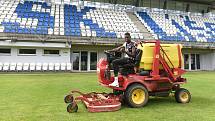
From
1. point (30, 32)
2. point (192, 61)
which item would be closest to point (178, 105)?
point (30, 32)

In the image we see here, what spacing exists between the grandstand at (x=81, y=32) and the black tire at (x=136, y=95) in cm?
1896

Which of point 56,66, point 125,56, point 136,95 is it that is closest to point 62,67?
point 56,66

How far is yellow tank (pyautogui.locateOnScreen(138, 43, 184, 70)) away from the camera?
8.29 metres

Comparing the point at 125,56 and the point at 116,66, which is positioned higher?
the point at 125,56

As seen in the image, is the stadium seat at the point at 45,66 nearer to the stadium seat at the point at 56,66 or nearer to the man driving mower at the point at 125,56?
the stadium seat at the point at 56,66

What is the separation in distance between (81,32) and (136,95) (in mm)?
21596

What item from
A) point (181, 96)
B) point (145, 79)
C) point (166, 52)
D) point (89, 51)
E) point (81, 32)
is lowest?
point (181, 96)

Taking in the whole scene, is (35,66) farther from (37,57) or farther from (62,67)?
(62,67)

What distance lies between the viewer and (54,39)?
26.5 meters

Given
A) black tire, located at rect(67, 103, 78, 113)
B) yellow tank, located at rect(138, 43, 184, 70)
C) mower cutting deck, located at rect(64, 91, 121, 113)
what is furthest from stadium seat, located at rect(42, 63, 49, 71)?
black tire, located at rect(67, 103, 78, 113)

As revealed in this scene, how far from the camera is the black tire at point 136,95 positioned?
25.5ft

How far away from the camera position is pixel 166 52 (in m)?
8.59

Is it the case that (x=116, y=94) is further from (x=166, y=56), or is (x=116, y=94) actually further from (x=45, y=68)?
(x=45, y=68)

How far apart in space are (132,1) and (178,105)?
32.9 metres
